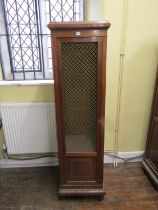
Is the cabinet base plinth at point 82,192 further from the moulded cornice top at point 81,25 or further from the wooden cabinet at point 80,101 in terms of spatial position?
the moulded cornice top at point 81,25

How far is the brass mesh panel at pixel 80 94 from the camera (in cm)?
144

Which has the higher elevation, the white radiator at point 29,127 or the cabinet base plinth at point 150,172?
the white radiator at point 29,127

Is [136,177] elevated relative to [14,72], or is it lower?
lower

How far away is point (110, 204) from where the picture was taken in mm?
1786

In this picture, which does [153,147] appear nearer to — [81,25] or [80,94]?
[80,94]

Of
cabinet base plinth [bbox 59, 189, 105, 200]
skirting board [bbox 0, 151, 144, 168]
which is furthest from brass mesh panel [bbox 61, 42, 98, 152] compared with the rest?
skirting board [bbox 0, 151, 144, 168]

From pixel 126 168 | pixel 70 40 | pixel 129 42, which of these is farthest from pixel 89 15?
pixel 126 168

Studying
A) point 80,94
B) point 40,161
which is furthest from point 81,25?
point 40,161

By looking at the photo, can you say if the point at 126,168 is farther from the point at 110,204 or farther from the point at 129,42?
the point at 129,42

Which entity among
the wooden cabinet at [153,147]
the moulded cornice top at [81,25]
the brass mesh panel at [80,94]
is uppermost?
the moulded cornice top at [81,25]

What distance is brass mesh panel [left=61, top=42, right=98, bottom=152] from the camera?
1.44 m

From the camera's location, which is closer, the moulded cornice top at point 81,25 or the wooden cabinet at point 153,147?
the moulded cornice top at point 81,25

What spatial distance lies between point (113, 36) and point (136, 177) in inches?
64.2

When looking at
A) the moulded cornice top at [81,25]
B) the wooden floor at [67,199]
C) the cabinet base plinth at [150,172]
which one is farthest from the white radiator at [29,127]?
the cabinet base plinth at [150,172]
